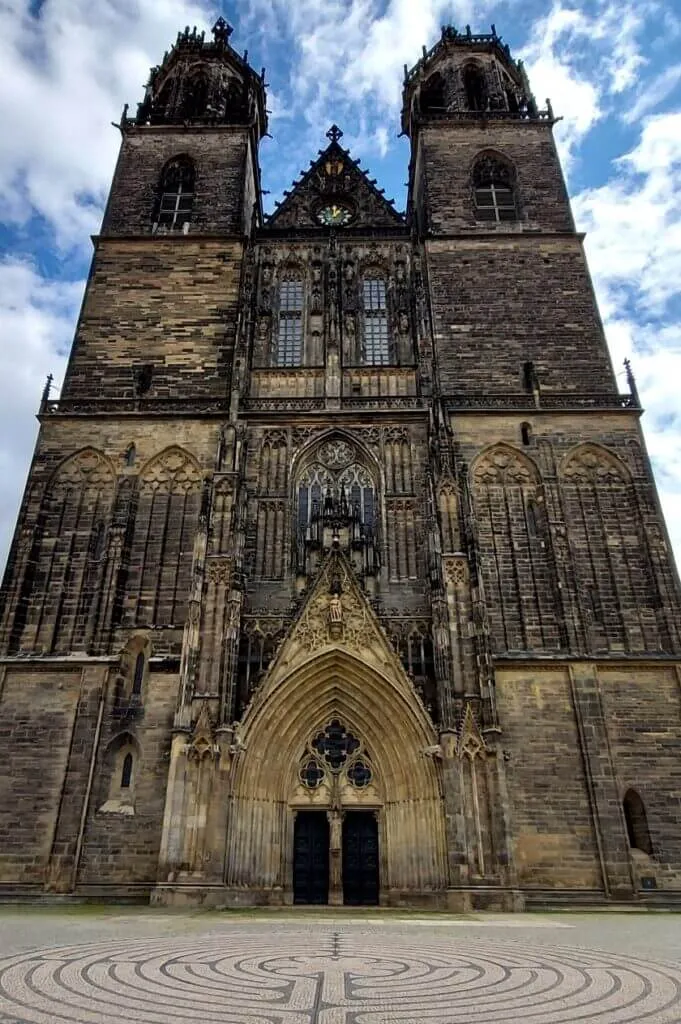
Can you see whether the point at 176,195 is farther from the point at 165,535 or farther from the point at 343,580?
the point at 343,580

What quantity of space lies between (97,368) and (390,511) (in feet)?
29.9

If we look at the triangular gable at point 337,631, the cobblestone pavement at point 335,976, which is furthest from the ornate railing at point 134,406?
the cobblestone pavement at point 335,976

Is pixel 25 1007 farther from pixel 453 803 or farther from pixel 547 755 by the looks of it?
pixel 547 755

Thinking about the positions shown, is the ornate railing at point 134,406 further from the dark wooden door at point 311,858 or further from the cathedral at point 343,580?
the dark wooden door at point 311,858

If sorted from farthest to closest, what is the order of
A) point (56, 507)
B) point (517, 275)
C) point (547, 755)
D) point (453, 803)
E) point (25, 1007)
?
point (517, 275) < point (56, 507) < point (547, 755) < point (453, 803) < point (25, 1007)

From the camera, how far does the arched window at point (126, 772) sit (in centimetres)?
1419

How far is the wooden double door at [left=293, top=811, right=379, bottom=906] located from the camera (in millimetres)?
13773

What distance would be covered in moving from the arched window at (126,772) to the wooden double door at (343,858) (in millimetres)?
3473

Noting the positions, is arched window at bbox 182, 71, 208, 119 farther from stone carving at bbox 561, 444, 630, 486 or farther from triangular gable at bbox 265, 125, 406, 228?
stone carving at bbox 561, 444, 630, 486

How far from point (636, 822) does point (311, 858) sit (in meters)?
6.40

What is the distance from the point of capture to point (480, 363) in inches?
770

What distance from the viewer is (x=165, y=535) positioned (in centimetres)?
1706

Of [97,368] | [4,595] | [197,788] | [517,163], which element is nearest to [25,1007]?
[197,788]

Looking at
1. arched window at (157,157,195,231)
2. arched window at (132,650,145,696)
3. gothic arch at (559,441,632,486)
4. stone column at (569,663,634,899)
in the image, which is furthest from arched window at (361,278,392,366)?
stone column at (569,663,634,899)
